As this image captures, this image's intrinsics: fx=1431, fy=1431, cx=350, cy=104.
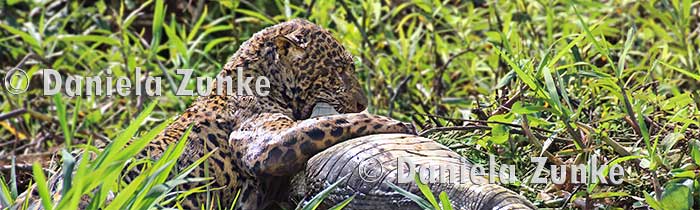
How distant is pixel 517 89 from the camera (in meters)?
4.24

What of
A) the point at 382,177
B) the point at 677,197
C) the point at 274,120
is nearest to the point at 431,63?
the point at 274,120

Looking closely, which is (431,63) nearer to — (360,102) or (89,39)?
(89,39)

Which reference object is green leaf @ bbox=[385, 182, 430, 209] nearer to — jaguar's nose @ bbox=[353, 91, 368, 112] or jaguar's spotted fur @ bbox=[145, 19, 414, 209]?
jaguar's spotted fur @ bbox=[145, 19, 414, 209]

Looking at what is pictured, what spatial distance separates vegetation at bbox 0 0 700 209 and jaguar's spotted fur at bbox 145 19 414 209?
1.00 feet

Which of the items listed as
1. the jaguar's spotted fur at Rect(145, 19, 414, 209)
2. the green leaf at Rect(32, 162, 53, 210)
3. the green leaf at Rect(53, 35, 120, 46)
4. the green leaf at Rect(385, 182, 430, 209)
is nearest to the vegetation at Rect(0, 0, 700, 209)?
the green leaf at Rect(53, 35, 120, 46)

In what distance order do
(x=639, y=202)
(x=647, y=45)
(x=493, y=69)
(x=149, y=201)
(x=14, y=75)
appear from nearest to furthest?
Result: (x=149, y=201) < (x=639, y=202) < (x=14, y=75) < (x=493, y=69) < (x=647, y=45)

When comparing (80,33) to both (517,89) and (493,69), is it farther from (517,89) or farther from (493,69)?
(517,89)

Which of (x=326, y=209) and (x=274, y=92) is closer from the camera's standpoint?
(x=326, y=209)

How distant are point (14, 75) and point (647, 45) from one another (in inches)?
110

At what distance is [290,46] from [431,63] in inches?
78.0

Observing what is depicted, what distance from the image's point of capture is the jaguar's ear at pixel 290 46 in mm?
4316

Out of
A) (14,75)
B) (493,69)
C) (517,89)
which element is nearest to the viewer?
(517,89)

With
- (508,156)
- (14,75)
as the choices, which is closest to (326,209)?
(508,156)

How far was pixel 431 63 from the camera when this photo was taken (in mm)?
6250
